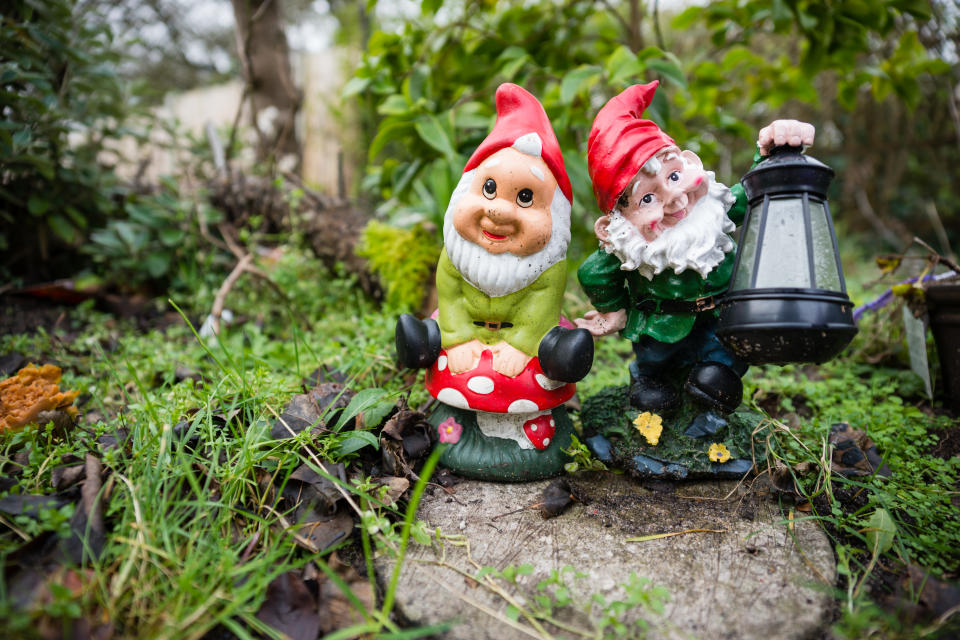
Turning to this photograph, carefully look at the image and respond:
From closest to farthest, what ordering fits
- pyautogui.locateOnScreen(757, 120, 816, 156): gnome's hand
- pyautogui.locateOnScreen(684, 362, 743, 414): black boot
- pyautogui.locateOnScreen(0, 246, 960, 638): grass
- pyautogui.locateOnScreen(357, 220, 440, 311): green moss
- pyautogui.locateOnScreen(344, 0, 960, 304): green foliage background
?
pyautogui.locateOnScreen(0, 246, 960, 638): grass → pyautogui.locateOnScreen(757, 120, 816, 156): gnome's hand → pyautogui.locateOnScreen(684, 362, 743, 414): black boot → pyautogui.locateOnScreen(344, 0, 960, 304): green foliage background → pyautogui.locateOnScreen(357, 220, 440, 311): green moss

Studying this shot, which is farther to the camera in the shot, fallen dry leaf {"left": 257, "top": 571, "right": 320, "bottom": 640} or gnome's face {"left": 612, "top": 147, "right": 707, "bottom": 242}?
gnome's face {"left": 612, "top": 147, "right": 707, "bottom": 242}

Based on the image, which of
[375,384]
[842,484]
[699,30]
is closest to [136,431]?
[375,384]

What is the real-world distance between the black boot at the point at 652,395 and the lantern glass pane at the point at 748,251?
0.46m

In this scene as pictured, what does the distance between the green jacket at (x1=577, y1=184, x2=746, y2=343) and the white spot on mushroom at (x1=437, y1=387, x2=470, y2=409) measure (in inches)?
23.0

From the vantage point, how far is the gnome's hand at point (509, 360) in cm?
191

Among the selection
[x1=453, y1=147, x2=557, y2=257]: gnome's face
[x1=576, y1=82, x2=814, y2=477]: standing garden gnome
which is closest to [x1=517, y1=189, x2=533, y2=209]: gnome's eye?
[x1=453, y1=147, x2=557, y2=257]: gnome's face

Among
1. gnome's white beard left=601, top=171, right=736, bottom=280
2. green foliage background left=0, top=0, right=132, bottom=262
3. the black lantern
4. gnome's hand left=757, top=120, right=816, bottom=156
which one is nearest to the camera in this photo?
the black lantern

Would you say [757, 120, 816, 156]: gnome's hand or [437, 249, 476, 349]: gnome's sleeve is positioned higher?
[757, 120, 816, 156]: gnome's hand

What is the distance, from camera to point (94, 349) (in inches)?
115

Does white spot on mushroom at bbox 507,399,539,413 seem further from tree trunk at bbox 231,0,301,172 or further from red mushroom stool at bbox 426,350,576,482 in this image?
tree trunk at bbox 231,0,301,172

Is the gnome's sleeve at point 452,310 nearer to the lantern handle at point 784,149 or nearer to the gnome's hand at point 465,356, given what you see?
the gnome's hand at point 465,356

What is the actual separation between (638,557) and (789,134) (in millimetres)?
1309

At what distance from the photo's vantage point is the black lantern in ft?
5.12

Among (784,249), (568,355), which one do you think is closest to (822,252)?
(784,249)
